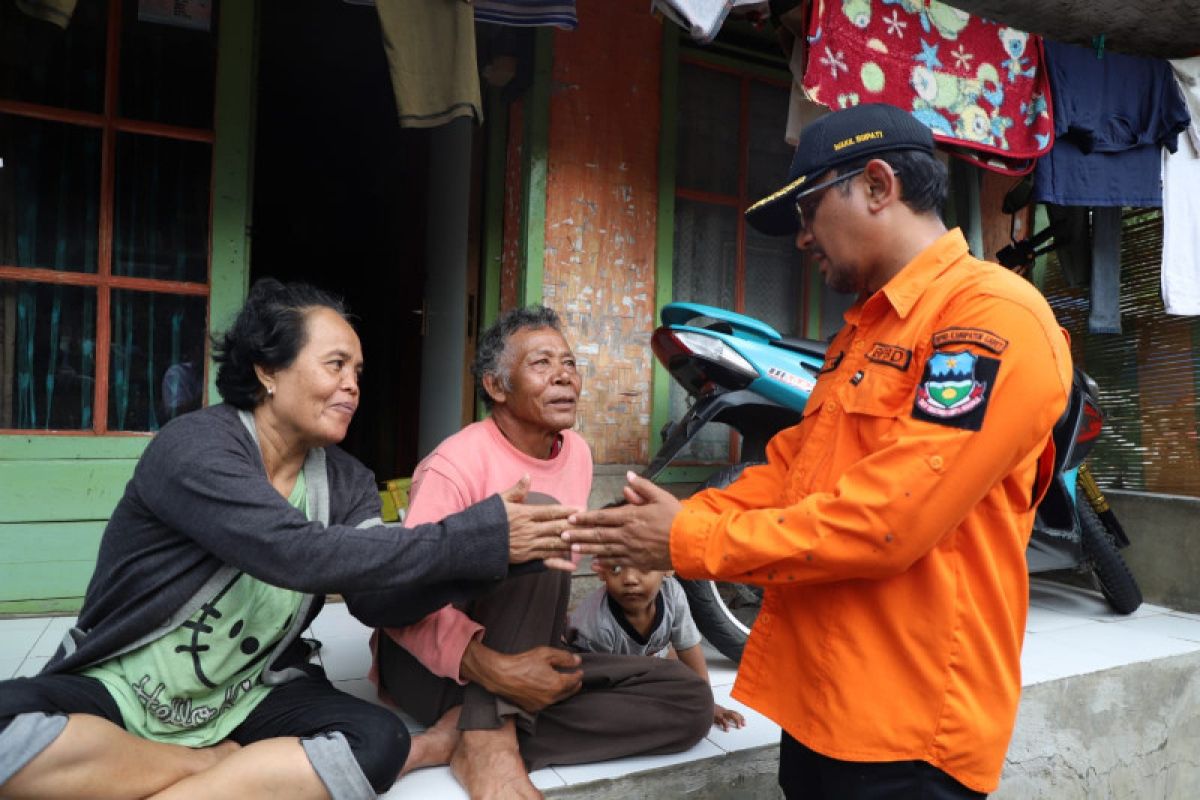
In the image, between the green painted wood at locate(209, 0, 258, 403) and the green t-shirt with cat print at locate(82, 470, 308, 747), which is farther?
the green painted wood at locate(209, 0, 258, 403)

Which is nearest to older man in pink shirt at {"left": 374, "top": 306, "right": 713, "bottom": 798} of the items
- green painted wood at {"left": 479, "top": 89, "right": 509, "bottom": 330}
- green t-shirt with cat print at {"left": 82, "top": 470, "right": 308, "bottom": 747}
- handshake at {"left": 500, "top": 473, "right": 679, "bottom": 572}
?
handshake at {"left": 500, "top": 473, "right": 679, "bottom": 572}

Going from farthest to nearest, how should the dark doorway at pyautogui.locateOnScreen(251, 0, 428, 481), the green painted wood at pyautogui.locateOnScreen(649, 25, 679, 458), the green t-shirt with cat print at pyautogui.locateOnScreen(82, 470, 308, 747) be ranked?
the dark doorway at pyautogui.locateOnScreen(251, 0, 428, 481) < the green painted wood at pyautogui.locateOnScreen(649, 25, 679, 458) < the green t-shirt with cat print at pyautogui.locateOnScreen(82, 470, 308, 747)

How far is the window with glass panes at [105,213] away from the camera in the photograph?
127 inches

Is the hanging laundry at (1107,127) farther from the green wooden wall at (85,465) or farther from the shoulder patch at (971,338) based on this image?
the green wooden wall at (85,465)

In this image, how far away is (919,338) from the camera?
4.67 feet

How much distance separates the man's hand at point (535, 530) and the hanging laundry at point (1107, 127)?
340 centimetres

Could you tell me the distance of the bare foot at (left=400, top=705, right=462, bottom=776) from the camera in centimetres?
210

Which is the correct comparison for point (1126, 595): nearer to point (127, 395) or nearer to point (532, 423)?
point (532, 423)

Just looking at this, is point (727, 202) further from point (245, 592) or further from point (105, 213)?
point (245, 592)

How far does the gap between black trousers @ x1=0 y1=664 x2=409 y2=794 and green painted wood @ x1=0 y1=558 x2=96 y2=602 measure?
5.61 ft

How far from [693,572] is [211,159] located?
3.05 metres

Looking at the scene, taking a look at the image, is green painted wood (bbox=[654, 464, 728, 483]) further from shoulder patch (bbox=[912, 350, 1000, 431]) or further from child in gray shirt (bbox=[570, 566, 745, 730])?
shoulder patch (bbox=[912, 350, 1000, 431])

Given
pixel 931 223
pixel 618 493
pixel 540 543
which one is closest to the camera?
pixel 931 223

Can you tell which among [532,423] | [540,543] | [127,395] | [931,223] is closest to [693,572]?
[540,543]
